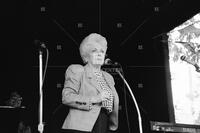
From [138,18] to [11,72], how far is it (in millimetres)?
1265

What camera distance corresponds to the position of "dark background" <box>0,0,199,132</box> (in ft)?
8.87

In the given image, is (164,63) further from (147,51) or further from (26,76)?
(26,76)

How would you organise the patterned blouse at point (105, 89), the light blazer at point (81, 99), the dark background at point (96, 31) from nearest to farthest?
the light blazer at point (81, 99)
the patterned blouse at point (105, 89)
the dark background at point (96, 31)

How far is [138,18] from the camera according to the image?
2836mm

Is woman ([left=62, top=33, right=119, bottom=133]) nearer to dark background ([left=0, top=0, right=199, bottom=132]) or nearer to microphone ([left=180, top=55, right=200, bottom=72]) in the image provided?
dark background ([left=0, top=0, right=199, bottom=132])

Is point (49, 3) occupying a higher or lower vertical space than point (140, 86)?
higher

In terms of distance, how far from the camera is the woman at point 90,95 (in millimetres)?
2150

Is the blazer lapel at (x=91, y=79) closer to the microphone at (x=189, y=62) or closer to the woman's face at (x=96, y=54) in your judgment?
the woman's face at (x=96, y=54)

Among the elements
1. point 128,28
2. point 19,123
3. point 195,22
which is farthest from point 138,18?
point 19,123

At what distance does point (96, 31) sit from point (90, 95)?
78 cm

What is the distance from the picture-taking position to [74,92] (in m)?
2.22

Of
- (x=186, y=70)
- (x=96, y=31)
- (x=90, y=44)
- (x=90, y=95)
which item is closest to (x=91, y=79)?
(x=90, y=95)

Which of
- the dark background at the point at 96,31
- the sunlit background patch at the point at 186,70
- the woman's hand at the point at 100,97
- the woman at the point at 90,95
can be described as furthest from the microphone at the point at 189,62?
the woman's hand at the point at 100,97

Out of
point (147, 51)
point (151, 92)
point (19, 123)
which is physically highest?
point (147, 51)
